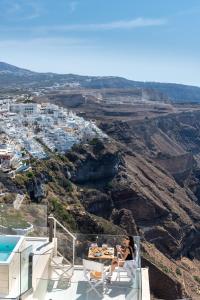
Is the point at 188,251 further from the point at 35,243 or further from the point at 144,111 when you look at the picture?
the point at 144,111

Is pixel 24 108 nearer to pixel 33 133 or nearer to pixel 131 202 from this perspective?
pixel 33 133

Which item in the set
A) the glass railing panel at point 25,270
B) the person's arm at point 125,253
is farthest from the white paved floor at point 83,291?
the person's arm at point 125,253

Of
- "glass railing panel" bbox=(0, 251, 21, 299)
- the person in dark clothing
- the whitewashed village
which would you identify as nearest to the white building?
the whitewashed village

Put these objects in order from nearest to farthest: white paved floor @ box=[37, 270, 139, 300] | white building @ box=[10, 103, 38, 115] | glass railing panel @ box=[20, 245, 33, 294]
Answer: glass railing panel @ box=[20, 245, 33, 294]
white paved floor @ box=[37, 270, 139, 300]
white building @ box=[10, 103, 38, 115]

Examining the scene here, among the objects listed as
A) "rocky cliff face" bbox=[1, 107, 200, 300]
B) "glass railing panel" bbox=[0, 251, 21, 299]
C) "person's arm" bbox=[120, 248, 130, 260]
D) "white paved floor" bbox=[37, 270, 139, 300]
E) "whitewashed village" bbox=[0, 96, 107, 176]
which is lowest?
"rocky cliff face" bbox=[1, 107, 200, 300]

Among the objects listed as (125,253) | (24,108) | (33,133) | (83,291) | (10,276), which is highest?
(10,276)

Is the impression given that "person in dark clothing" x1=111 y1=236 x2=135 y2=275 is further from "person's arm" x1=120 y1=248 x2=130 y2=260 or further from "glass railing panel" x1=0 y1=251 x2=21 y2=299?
"glass railing panel" x1=0 y1=251 x2=21 y2=299

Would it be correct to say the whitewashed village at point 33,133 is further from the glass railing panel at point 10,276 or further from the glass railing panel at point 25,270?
the glass railing panel at point 10,276

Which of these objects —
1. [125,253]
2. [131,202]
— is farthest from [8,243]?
[131,202]

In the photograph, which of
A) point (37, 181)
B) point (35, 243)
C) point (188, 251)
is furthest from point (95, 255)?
point (188, 251)
